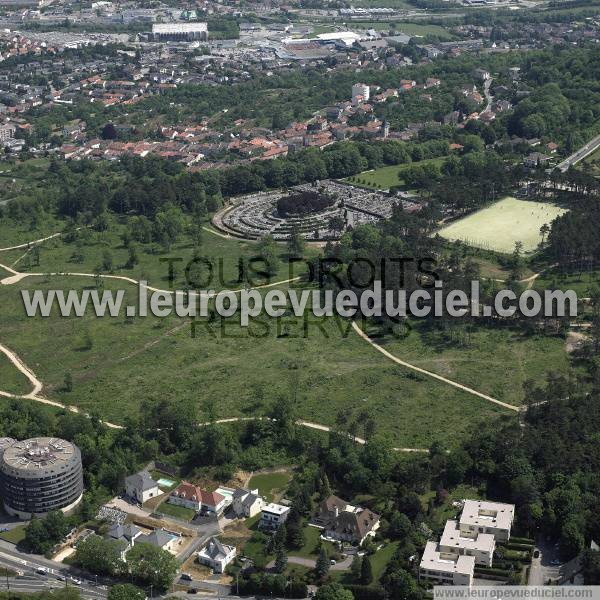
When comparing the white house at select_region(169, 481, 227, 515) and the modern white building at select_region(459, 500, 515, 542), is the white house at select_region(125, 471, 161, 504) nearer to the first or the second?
the white house at select_region(169, 481, 227, 515)

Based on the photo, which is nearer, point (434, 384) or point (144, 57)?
point (434, 384)

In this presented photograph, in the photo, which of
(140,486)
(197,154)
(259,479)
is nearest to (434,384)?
(259,479)

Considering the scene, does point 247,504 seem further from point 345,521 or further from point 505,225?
point 505,225

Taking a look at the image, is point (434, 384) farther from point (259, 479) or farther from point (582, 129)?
point (582, 129)

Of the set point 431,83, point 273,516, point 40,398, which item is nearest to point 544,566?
point 273,516

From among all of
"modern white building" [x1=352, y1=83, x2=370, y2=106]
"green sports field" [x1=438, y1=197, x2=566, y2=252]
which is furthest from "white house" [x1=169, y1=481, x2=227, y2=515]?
"modern white building" [x1=352, y1=83, x2=370, y2=106]

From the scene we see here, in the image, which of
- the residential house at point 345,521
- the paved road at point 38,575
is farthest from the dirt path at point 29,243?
the residential house at point 345,521
